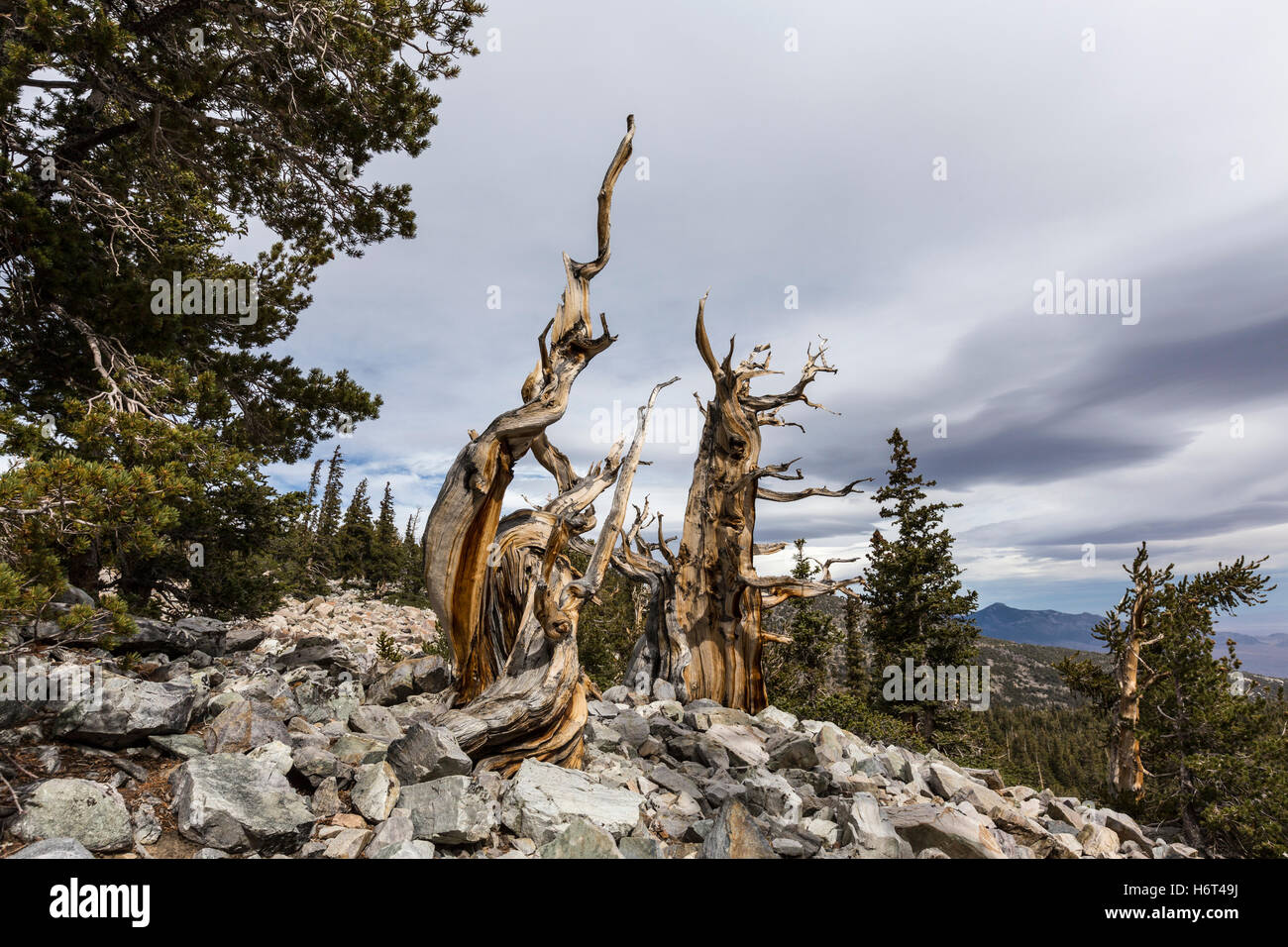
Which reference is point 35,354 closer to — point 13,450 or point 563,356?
point 13,450

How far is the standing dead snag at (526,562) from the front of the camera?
5172 mm

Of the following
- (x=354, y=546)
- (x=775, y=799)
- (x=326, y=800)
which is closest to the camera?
(x=326, y=800)

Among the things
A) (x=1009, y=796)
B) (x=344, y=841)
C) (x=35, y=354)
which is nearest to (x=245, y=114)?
(x=35, y=354)

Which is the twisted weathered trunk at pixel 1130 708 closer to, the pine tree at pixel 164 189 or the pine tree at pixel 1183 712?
the pine tree at pixel 1183 712

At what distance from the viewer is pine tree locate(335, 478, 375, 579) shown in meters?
32.2

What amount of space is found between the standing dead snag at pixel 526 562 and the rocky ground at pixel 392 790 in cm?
63

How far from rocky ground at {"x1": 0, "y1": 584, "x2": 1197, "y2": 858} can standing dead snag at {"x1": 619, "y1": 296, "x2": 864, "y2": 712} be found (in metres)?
4.59

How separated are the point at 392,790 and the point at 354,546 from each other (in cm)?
3325

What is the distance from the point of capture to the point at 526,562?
6453 mm

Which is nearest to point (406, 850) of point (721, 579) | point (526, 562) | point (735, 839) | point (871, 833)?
point (735, 839)

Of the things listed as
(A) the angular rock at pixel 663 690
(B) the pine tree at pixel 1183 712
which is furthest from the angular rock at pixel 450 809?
(B) the pine tree at pixel 1183 712

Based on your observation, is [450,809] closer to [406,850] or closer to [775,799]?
[406,850]

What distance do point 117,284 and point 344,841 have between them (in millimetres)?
7031

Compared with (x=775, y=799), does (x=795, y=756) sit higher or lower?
lower
